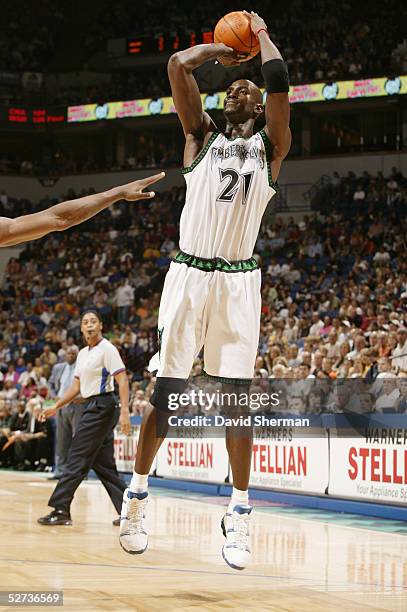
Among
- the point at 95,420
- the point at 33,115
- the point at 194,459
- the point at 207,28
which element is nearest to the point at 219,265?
the point at 95,420

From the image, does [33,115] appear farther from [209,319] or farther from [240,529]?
[240,529]

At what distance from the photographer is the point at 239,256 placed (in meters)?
5.59

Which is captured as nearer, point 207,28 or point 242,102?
point 242,102

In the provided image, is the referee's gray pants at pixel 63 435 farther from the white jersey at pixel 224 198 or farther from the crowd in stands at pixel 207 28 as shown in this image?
the crowd in stands at pixel 207 28

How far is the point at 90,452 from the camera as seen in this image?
31.8 feet

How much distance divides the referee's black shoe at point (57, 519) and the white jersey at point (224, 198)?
4739 mm

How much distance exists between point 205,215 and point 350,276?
15150mm

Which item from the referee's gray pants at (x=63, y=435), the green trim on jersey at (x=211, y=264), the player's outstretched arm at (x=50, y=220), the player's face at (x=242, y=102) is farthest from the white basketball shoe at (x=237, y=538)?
the referee's gray pants at (x=63, y=435)

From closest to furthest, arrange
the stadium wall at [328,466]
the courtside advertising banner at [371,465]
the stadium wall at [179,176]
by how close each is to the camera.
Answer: the courtside advertising banner at [371,465]
the stadium wall at [328,466]
the stadium wall at [179,176]

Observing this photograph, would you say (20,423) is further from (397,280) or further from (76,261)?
(76,261)

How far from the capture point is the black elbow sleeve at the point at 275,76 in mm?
5410

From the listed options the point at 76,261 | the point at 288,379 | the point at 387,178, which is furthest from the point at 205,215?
the point at 76,261

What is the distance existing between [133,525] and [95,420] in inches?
170

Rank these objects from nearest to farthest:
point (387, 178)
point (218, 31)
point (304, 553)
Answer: point (218, 31), point (304, 553), point (387, 178)
